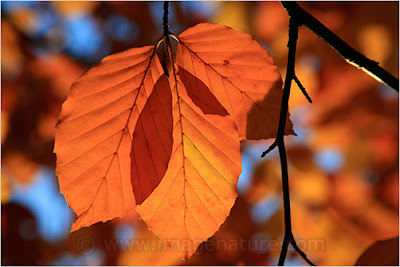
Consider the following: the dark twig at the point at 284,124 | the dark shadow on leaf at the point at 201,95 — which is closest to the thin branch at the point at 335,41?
the dark twig at the point at 284,124

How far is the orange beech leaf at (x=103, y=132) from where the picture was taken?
494mm

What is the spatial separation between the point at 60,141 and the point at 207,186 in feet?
0.82

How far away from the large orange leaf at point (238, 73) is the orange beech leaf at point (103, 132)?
76 millimetres

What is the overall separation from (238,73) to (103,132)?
25cm

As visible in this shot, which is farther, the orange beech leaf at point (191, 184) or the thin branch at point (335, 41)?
the orange beech leaf at point (191, 184)

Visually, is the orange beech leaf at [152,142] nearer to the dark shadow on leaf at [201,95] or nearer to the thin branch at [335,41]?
the dark shadow on leaf at [201,95]

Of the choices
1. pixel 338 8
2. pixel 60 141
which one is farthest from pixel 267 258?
pixel 60 141

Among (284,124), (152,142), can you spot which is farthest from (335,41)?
(152,142)

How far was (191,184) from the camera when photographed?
1.82ft

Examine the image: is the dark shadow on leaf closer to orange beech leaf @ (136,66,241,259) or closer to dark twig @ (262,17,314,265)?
orange beech leaf @ (136,66,241,259)

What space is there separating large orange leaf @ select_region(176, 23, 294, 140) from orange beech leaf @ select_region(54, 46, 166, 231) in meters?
Answer: 0.08

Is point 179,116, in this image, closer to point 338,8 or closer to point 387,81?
point 387,81

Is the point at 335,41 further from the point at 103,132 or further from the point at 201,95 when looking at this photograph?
the point at 103,132

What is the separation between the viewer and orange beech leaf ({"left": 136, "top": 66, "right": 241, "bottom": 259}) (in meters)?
0.54
